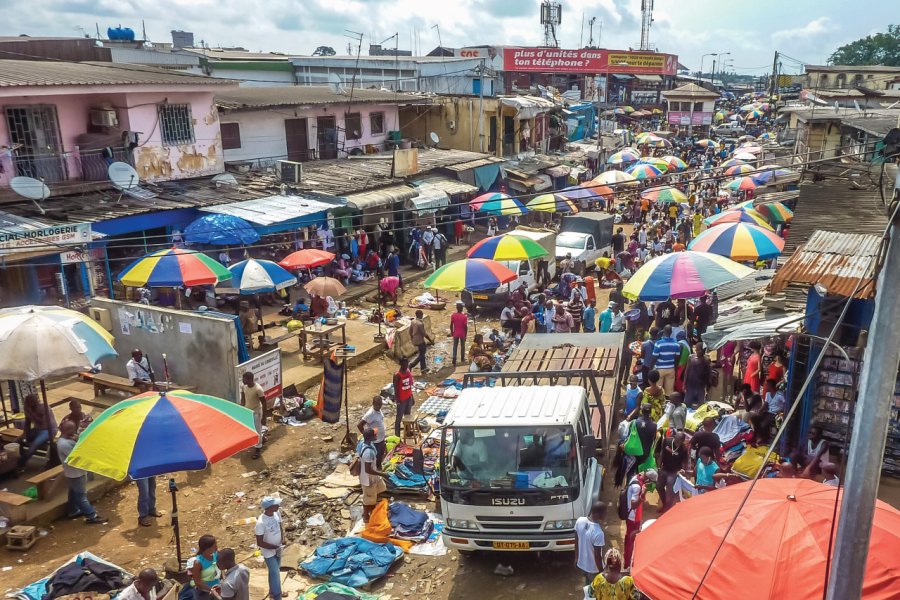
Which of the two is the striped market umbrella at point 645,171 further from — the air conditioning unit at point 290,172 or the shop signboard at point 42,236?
the shop signboard at point 42,236

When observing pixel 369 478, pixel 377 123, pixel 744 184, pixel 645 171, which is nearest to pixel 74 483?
pixel 369 478

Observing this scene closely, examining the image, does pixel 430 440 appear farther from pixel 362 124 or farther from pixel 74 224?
pixel 362 124

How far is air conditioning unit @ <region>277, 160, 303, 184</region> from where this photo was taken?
73.0ft

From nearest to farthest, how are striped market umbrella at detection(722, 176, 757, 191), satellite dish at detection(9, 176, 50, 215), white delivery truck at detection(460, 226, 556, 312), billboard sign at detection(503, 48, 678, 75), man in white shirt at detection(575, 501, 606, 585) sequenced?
man in white shirt at detection(575, 501, 606, 585) → satellite dish at detection(9, 176, 50, 215) → white delivery truck at detection(460, 226, 556, 312) → striped market umbrella at detection(722, 176, 757, 191) → billboard sign at detection(503, 48, 678, 75)

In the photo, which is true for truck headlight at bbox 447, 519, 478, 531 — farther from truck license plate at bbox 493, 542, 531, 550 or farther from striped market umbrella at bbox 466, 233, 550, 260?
striped market umbrella at bbox 466, 233, 550, 260

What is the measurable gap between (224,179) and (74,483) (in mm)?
12976

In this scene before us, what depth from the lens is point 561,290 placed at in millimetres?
19938

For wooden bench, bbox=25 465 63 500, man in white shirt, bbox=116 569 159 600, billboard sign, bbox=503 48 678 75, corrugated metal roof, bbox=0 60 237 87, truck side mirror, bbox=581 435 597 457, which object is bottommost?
wooden bench, bbox=25 465 63 500

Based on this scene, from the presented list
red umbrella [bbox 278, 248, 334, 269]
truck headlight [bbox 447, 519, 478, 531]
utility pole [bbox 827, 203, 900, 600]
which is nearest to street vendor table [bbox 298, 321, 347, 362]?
red umbrella [bbox 278, 248, 334, 269]

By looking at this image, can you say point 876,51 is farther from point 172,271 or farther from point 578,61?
point 172,271

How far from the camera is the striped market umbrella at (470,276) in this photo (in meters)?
14.8

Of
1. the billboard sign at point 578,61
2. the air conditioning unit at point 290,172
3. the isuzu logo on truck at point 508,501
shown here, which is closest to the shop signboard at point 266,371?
the isuzu logo on truck at point 508,501

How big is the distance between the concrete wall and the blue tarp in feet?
14.6

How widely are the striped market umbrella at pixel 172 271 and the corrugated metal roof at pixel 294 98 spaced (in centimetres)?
973
